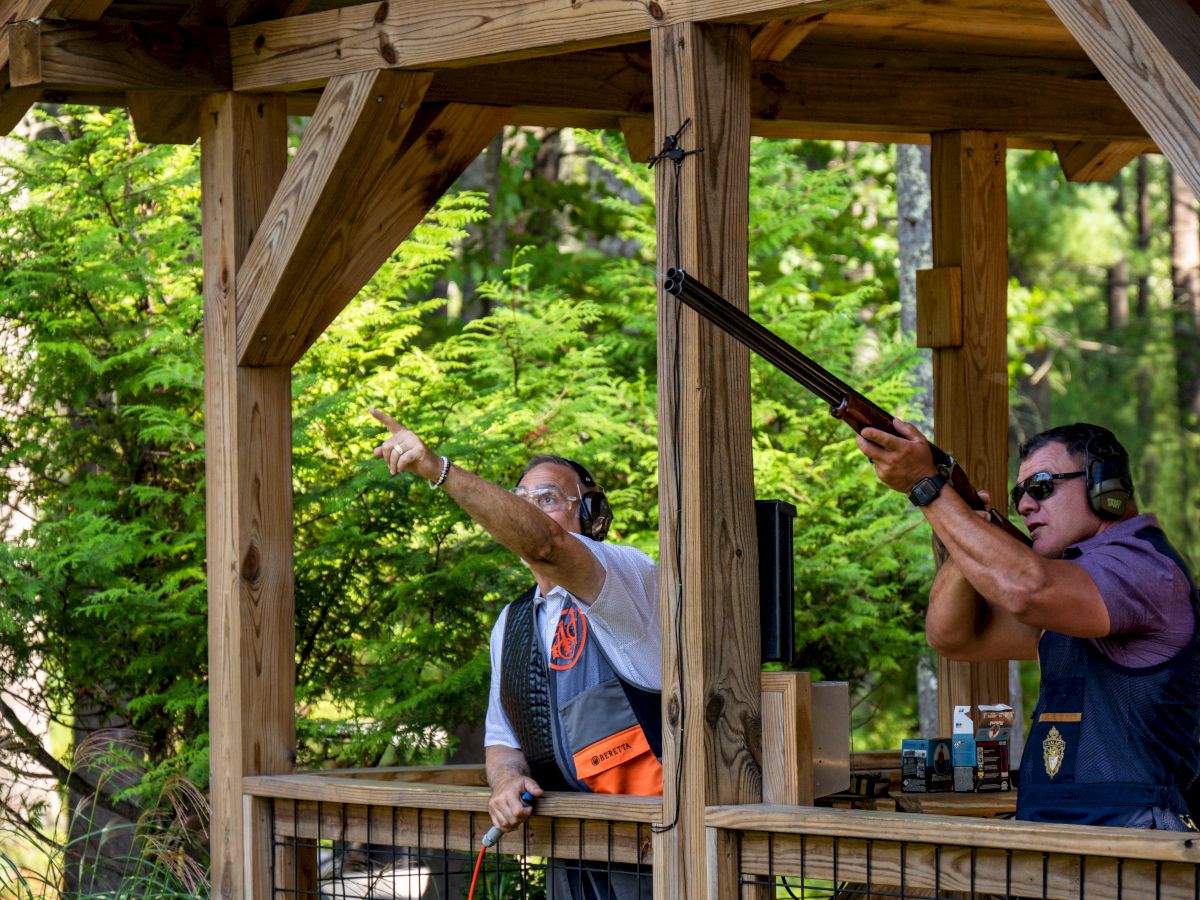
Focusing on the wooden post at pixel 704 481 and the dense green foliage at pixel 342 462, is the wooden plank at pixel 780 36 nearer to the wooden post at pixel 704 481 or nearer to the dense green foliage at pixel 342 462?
the wooden post at pixel 704 481

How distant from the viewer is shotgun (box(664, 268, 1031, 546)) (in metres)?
3.30

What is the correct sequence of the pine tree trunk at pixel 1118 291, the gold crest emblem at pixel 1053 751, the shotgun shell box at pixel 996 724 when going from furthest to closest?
1. the pine tree trunk at pixel 1118 291
2. the shotgun shell box at pixel 996 724
3. the gold crest emblem at pixel 1053 751

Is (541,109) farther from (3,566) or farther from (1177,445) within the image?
(1177,445)

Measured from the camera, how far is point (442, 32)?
442 centimetres

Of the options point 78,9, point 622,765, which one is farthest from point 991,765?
point 78,9

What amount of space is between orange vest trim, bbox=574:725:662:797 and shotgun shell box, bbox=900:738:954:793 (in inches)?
36.2

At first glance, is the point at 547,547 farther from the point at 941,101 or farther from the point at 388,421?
the point at 941,101

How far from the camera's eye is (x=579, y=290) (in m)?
10.5

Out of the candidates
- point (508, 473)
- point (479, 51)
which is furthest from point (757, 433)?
point (479, 51)

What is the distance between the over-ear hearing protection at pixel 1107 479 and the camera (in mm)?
3588

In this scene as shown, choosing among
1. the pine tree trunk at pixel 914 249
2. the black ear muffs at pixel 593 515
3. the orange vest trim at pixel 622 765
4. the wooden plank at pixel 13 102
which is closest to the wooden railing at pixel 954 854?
the orange vest trim at pixel 622 765

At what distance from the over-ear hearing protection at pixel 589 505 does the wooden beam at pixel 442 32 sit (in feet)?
3.46

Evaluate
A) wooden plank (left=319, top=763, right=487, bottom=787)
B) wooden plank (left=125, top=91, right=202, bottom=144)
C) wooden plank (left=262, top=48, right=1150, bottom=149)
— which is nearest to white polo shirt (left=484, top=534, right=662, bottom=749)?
wooden plank (left=319, top=763, right=487, bottom=787)

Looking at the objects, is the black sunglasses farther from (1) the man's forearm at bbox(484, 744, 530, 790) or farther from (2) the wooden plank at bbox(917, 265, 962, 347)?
(2) the wooden plank at bbox(917, 265, 962, 347)
